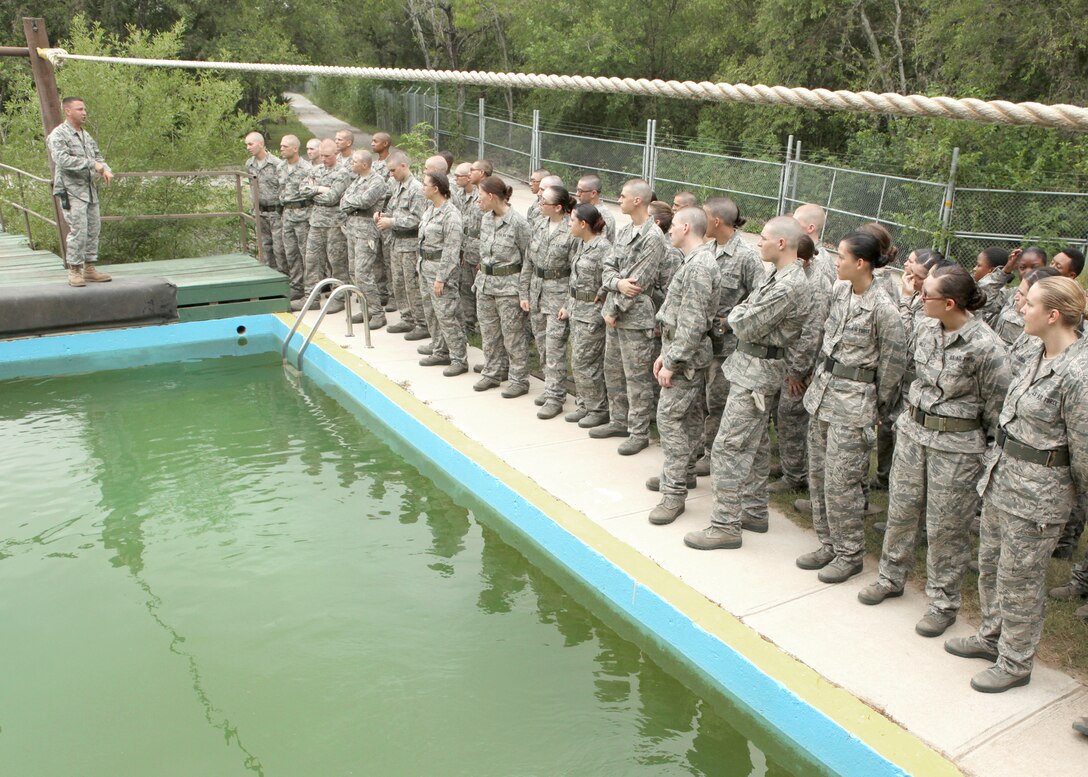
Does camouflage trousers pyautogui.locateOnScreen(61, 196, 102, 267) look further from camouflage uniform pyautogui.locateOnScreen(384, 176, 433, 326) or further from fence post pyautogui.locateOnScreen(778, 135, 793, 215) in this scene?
fence post pyautogui.locateOnScreen(778, 135, 793, 215)

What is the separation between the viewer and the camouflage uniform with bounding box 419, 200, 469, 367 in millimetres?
8117

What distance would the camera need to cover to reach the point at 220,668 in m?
4.67

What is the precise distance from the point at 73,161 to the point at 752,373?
23.5 feet

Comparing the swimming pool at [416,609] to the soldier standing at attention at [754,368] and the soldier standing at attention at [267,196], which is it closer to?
the soldier standing at attention at [754,368]

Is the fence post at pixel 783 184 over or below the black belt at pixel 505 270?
over

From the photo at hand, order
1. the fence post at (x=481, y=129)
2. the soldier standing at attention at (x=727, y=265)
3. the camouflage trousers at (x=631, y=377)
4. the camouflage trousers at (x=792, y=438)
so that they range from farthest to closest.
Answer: the fence post at (x=481, y=129) → the camouflage trousers at (x=631, y=377) → the camouflage trousers at (x=792, y=438) → the soldier standing at attention at (x=727, y=265)

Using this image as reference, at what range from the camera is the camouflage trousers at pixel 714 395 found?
614 centimetres

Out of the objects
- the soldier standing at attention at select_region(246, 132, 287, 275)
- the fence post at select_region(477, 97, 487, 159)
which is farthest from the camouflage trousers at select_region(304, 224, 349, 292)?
the fence post at select_region(477, 97, 487, 159)

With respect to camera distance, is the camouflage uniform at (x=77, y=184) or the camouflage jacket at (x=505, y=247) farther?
the camouflage uniform at (x=77, y=184)

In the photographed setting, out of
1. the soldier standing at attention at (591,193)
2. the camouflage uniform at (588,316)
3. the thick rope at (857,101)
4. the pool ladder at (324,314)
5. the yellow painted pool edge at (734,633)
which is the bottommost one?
the yellow painted pool edge at (734,633)

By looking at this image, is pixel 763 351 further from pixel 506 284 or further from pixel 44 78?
pixel 44 78

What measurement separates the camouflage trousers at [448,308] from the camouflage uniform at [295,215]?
275cm

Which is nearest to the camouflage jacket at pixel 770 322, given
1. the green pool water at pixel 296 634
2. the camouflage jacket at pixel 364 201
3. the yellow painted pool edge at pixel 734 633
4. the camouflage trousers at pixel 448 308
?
the yellow painted pool edge at pixel 734 633

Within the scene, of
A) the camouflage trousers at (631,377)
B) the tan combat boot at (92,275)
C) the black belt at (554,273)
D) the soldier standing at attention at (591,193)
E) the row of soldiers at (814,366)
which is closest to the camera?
the row of soldiers at (814,366)
